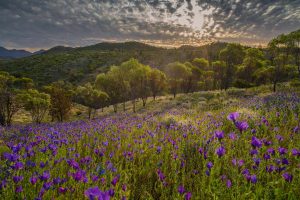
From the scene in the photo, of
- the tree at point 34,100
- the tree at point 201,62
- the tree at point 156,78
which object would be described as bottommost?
the tree at point 34,100

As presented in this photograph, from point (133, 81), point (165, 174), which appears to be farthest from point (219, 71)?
point (165, 174)

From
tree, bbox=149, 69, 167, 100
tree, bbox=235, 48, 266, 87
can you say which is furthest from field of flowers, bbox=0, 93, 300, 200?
tree, bbox=235, 48, 266, 87

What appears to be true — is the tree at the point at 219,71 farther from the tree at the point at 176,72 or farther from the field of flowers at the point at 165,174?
the field of flowers at the point at 165,174

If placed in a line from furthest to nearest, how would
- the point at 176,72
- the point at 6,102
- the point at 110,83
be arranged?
the point at 176,72 → the point at 110,83 → the point at 6,102

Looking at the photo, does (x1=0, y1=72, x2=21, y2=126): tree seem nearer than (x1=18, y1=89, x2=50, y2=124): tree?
Yes

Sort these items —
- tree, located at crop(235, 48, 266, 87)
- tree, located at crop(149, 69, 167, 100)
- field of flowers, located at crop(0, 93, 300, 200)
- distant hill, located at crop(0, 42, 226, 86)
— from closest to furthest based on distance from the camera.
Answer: field of flowers, located at crop(0, 93, 300, 200)
tree, located at crop(149, 69, 167, 100)
tree, located at crop(235, 48, 266, 87)
distant hill, located at crop(0, 42, 226, 86)

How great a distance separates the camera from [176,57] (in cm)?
13975

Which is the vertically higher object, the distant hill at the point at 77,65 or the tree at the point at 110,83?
the distant hill at the point at 77,65

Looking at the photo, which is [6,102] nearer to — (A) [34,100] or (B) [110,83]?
(A) [34,100]

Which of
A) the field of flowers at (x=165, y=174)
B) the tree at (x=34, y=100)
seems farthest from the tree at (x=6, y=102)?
the field of flowers at (x=165, y=174)

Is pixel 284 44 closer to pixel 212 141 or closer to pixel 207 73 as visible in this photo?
pixel 212 141

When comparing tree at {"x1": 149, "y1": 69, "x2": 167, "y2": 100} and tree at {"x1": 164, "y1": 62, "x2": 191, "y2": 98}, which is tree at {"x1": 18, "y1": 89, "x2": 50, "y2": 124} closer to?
tree at {"x1": 149, "y1": 69, "x2": 167, "y2": 100}

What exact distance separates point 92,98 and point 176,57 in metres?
94.0

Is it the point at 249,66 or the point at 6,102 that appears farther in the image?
the point at 249,66
